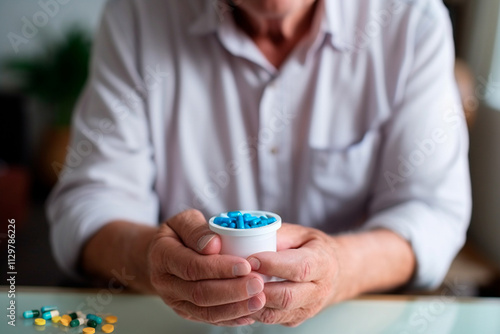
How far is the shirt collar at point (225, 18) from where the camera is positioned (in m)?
0.83

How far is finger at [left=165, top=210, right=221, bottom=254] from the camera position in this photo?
1.65 feet

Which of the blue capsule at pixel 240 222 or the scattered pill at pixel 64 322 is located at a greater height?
the blue capsule at pixel 240 222

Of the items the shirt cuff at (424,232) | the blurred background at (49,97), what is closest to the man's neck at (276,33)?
the shirt cuff at (424,232)

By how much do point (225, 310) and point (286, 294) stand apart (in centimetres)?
6

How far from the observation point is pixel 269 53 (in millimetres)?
873

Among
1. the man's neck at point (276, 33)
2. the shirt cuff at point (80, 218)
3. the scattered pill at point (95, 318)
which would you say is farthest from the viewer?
the man's neck at point (276, 33)

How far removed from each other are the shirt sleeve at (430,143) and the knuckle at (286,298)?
32 cm

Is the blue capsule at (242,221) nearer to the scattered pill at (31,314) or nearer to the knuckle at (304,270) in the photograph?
the knuckle at (304,270)

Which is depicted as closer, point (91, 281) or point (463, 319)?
point (463, 319)

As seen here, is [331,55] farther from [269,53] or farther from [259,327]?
[259,327]

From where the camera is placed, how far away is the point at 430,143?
2.65 ft

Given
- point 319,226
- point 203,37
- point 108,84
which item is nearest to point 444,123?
point 319,226

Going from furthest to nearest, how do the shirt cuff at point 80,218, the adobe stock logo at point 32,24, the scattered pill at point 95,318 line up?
the adobe stock logo at point 32,24 < the shirt cuff at point 80,218 < the scattered pill at point 95,318

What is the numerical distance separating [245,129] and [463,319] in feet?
1.47
